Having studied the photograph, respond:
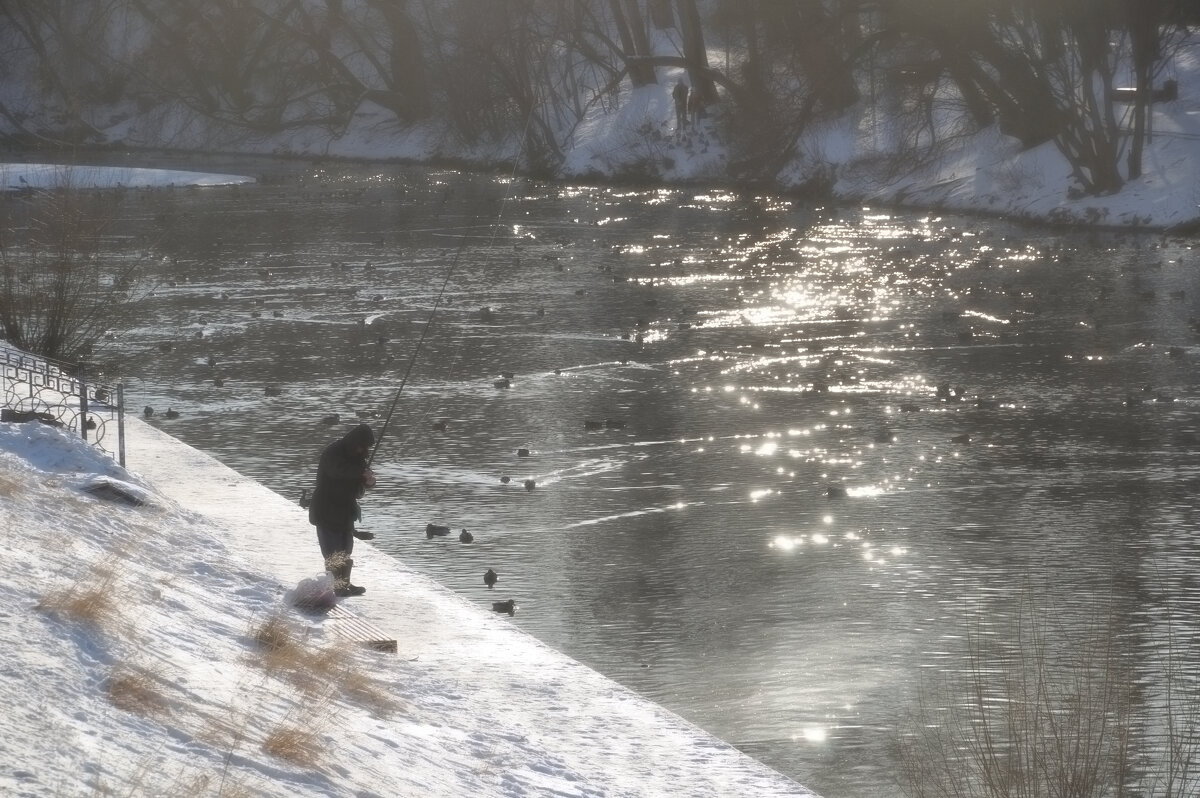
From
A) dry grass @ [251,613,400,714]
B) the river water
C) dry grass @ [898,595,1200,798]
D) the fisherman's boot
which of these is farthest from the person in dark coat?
dry grass @ [898,595,1200,798]

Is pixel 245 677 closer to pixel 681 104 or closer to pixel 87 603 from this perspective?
pixel 87 603

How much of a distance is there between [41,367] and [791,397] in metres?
7.39

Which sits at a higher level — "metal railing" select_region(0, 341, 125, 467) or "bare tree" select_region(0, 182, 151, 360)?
"bare tree" select_region(0, 182, 151, 360)

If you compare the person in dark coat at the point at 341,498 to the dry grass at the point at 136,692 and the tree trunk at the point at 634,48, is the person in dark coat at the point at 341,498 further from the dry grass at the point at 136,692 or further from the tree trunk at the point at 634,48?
the tree trunk at the point at 634,48

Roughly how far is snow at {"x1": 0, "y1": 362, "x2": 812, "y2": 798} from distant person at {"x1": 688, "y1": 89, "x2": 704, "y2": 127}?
39.4 meters

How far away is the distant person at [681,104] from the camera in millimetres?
48125

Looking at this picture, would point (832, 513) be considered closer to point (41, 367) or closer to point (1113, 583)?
point (1113, 583)

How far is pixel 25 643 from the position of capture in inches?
254

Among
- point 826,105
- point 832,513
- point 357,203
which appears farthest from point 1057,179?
point 832,513

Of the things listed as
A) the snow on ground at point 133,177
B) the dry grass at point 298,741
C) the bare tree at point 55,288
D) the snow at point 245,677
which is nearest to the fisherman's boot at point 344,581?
the snow at point 245,677

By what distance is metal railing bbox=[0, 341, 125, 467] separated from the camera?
12.0 metres

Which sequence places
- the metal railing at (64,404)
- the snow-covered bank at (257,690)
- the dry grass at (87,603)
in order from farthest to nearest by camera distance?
the metal railing at (64,404) < the dry grass at (87,603) < the snow-covered bank at (257,690)

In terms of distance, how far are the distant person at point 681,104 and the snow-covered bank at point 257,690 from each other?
129ft

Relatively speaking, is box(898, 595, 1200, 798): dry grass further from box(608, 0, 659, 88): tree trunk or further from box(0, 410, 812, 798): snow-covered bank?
box(608, 0, 659, 88): tree trunk
